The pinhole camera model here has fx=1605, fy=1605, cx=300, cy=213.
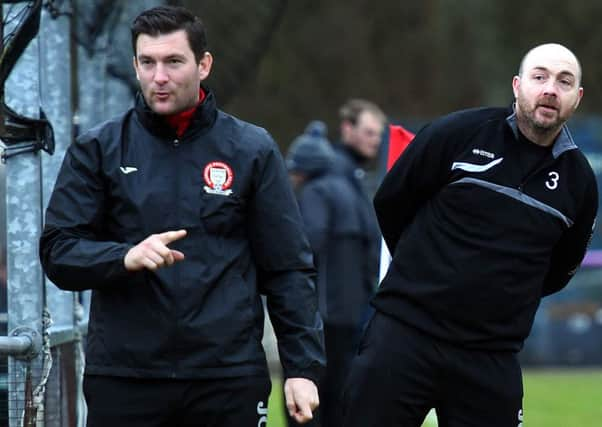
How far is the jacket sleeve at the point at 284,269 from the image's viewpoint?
551 cm

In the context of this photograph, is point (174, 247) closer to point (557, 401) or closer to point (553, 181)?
point (553, 181)

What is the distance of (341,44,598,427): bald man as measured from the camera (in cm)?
631

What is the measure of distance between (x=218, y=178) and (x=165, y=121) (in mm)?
261

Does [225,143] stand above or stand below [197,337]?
above

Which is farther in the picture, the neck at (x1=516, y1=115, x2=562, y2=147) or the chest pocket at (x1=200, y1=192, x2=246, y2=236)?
the neck at (x1=516, y1=115, x2=562, y2=147)

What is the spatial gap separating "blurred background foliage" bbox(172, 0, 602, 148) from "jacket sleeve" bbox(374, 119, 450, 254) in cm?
3121

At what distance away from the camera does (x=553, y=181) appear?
639 centimetres

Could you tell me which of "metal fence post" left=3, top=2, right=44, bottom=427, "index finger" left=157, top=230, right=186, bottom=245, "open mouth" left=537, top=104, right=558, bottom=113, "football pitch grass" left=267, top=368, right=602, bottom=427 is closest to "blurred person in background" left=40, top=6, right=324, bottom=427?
"index finger" left=157, top=230, right=186, bottom=245

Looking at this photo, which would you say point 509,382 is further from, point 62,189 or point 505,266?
point 62,189

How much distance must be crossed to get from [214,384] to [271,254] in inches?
19.5

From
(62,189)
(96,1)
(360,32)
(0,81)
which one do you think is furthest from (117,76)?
(360,32)

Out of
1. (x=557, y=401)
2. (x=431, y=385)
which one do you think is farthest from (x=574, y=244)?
(x=557, y=401)

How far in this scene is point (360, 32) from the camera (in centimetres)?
4506

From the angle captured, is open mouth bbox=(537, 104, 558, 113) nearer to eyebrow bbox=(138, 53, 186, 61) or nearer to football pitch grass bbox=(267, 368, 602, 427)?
eyebrow bbox=(138, 53, 186, 61)
